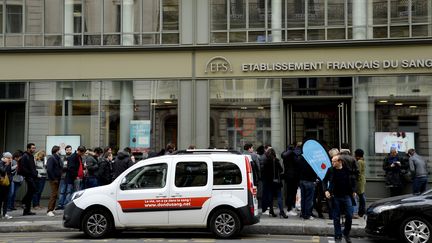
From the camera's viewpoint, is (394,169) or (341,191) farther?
(394,169)

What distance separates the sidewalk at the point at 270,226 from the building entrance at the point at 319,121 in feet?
13.4

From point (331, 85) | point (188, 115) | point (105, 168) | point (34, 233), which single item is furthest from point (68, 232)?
point (331, 85)

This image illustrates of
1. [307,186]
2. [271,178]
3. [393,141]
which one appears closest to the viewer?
[307,186]

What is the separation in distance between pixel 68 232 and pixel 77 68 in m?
6.67

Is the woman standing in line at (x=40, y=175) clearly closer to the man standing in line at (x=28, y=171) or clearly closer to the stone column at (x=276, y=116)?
the man standing in line at (x=28, y=171)

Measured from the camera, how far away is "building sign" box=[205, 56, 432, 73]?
16.5 meters

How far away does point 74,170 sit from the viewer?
604 inches

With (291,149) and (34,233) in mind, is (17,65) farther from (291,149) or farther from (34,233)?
(291,149)

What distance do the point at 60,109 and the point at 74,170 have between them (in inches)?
136

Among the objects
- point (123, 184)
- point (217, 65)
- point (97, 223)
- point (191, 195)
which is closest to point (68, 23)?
point (217, 65)

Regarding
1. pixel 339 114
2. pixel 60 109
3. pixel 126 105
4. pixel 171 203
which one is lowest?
pixel 171 203

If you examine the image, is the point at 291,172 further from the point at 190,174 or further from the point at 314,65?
the point at 314,65

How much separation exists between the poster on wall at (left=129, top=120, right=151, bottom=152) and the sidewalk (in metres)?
3.69

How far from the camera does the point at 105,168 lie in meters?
15.3
